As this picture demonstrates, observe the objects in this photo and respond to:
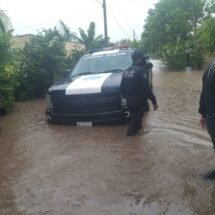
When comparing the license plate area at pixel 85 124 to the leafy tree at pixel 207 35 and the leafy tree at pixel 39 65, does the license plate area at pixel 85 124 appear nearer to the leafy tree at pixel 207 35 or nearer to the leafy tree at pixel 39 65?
the leafy tree at pixel 39 65

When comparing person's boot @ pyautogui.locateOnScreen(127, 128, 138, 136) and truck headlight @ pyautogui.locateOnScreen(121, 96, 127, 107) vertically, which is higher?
truck headlight @ pyautogui.locateOnScreen(121, 96, 127, 107)

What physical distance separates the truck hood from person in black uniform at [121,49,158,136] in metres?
0.65

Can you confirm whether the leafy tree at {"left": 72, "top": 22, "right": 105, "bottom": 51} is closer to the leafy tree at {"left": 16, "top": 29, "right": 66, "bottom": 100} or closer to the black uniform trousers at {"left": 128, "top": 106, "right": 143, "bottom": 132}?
the leafy tree at {"left": 16, "top": 29, "right": 66, "bottom": 100}

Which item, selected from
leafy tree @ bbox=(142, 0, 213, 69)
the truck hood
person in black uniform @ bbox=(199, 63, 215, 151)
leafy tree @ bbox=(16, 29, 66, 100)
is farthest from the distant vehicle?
leafy tree @ bbox=(142, 0, 213, 69)

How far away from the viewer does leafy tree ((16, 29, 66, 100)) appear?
1451 cm

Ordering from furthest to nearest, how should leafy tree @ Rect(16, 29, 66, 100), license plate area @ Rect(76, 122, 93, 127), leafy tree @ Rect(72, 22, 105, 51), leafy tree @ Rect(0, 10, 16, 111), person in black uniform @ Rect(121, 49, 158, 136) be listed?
leafy tree @ Rect(72, 22, 105, 51), leafy tree @ Rect(16, 29, 66, 100), leafy tree @ Rect(0, 10, 16, 111), license plate area @ Rect(76, 122, 93, 127), person in black uniform @ Rect(121, 49, 158, 136)

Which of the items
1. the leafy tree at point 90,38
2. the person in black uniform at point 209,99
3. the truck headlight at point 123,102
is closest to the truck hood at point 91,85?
the truck headlight at point 123,102

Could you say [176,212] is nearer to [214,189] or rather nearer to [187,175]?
[214,189]

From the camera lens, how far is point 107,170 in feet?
18.4

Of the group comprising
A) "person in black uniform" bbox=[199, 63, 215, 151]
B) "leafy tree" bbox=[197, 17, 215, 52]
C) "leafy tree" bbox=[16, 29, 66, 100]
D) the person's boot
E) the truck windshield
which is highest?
"person in black uniform" bbox=[199, 63, 215, 151]

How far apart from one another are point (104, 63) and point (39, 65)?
5.49 meters

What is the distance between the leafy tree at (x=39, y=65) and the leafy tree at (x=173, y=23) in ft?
63.9

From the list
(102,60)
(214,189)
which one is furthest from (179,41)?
(214,189)

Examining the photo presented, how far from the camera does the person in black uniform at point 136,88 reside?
723cm
